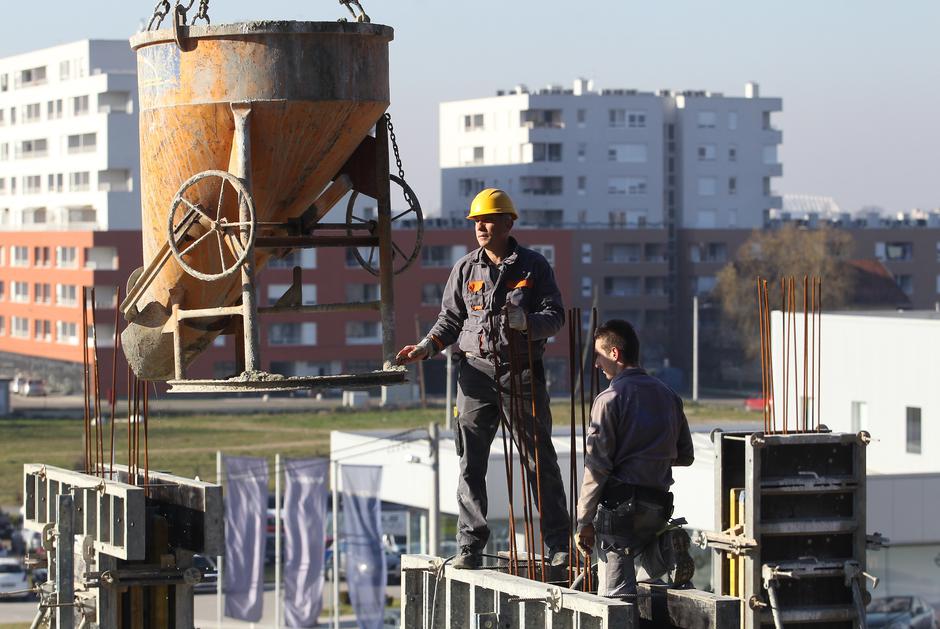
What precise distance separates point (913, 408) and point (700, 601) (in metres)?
31.6

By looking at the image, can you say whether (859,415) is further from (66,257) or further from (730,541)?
(66,257)

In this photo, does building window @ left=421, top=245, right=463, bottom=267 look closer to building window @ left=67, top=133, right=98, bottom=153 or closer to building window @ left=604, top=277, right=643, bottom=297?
building window @ left=604, top=277, right=643, bottom=297

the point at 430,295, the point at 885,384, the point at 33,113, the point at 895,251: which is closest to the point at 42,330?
the point at 33,113

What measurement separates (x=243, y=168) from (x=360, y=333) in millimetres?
79360

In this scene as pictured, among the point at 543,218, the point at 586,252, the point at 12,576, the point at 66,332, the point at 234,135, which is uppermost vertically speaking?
the point at 543,218

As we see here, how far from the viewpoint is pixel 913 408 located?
40375mm

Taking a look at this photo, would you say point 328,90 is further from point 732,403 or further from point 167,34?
point 732,403

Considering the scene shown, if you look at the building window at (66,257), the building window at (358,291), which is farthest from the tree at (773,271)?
the building window at (66,257)

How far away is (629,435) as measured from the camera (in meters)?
9.88

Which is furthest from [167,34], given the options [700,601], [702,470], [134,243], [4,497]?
[134,243]

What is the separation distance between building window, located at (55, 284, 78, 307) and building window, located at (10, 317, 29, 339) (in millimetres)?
4383

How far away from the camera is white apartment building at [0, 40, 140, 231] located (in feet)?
290

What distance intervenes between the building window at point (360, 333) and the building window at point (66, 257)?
46.5ft

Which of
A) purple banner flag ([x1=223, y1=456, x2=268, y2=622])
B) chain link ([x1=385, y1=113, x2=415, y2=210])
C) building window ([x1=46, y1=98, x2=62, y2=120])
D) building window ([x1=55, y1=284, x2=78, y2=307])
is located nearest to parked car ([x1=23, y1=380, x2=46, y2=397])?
building window ([x1=55, y1=284, x2=78, y2=307])
